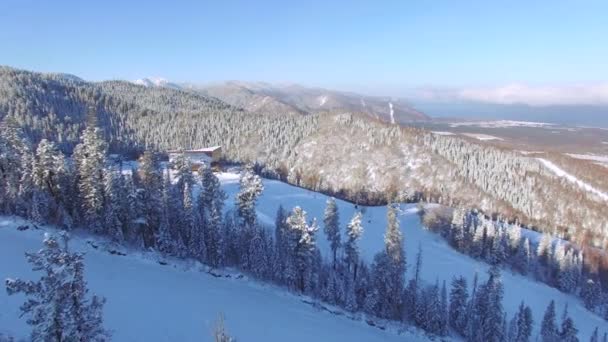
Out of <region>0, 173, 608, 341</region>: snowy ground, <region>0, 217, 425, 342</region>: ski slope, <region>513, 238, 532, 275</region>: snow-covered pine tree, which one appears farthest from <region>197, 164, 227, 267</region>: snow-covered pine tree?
<region>513, 238, 532, 275</region>: snow-covered pine tree

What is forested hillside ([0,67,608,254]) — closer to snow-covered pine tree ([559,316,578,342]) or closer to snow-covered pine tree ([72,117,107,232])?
snow-covered pine tree ([559,316,578,342])

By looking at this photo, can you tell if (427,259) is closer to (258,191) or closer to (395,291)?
(395,291)

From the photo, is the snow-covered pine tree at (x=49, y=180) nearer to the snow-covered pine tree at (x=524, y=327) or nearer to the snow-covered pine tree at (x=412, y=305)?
the snow-covered pine tree at (x=412, y=305)

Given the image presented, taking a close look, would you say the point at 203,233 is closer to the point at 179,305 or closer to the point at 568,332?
the point at 179,305

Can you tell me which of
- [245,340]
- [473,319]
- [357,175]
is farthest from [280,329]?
[357,175]

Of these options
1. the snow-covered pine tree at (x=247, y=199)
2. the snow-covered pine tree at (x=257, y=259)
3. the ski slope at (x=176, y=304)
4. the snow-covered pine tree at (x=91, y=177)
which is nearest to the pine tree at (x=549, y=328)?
the ski slope at (x=176, y=304)

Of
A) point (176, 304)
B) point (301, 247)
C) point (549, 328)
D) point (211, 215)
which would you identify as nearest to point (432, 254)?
point (549, 328)
